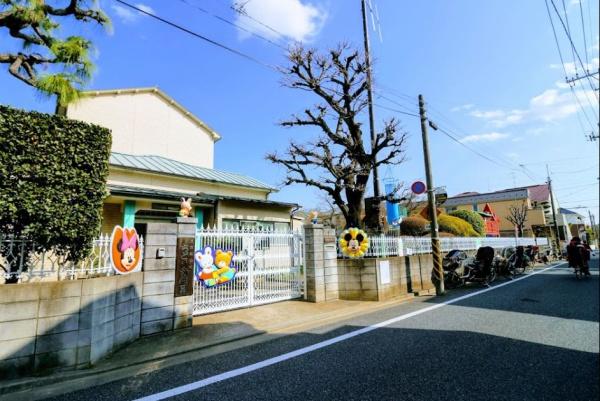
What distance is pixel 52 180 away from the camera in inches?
158

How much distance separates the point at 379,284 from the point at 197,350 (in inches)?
216

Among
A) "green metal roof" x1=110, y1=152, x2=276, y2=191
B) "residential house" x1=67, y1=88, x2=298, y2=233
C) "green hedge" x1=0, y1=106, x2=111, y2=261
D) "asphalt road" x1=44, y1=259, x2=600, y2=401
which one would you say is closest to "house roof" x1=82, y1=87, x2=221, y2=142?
"residential house" x1=67, y1=88, x2=298, y2=233

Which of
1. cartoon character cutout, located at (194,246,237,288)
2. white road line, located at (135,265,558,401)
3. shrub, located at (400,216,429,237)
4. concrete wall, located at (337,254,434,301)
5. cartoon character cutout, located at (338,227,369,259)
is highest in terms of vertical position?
shrub, located at (400,216,429,237)

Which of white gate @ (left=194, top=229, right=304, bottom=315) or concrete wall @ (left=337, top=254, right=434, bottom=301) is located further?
concrete wall @ (left=337, top=254, right=434, bottom=301)

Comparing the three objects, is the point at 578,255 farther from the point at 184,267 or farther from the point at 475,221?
the point at 184,267

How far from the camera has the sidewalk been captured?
363 cm

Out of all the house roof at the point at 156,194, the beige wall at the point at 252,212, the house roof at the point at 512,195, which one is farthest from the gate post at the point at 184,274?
the house roof at the point at 512,195

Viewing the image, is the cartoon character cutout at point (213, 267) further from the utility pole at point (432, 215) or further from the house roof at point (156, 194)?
the utility pole at point (432, 215)

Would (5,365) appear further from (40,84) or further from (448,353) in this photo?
(40,84)

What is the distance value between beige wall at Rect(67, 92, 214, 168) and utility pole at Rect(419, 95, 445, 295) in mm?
12429

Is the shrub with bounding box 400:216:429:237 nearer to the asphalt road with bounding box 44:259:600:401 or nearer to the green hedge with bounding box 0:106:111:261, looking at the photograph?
the asphalt road with bounding box 44:259:600:401

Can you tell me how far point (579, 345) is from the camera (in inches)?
163

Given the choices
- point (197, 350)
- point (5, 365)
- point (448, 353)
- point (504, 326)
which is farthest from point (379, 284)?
point (5, 365)

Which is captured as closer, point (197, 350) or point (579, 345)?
point (579, 345)
